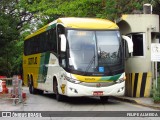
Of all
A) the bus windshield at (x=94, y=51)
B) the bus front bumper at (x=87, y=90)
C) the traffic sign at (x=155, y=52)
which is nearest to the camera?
the bus front bumper at (x=87, y=90)

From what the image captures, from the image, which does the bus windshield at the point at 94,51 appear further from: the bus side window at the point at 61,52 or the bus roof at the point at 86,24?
the bus side window at the point at 61,52

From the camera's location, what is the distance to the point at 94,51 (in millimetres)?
18125

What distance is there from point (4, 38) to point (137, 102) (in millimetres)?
33764

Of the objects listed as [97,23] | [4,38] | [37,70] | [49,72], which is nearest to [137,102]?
[97,23]

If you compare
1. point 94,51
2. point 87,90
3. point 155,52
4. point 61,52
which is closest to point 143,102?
point 155,52

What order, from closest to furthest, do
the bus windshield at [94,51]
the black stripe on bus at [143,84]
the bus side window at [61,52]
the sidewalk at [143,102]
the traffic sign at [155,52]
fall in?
the sidewalk at [143,102] < the bus windshield at [94,51] < the bus side window at [61,52] < the traffic sign at [155,52] < the black stripe on bus at [143,84]

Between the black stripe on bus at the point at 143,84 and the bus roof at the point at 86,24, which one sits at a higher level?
the bus roof at the point at 86,24

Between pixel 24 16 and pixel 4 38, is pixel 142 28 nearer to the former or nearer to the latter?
pixel 4 38

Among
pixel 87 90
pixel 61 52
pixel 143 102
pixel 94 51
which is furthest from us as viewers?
pixel 61 52

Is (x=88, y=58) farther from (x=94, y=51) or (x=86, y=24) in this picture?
(x=86, y=24)

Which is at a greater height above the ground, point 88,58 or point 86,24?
point 86,24

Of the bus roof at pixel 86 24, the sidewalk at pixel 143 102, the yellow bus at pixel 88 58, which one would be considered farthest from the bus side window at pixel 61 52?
the sidewalk at pixel 143 102

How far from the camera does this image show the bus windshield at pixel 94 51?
17.9 metres

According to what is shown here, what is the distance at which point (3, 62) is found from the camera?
63.4 metres
